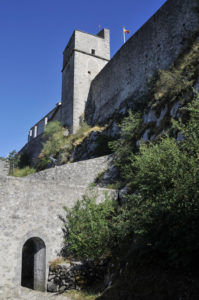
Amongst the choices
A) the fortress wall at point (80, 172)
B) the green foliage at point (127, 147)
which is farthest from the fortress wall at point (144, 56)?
the fortress wall at point (80, 172)

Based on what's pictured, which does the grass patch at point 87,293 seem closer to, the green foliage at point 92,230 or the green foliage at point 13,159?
the green foliage at point 92,230

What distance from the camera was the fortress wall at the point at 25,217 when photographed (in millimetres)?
8312

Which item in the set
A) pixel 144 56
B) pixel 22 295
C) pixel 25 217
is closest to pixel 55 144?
pixel 144 56

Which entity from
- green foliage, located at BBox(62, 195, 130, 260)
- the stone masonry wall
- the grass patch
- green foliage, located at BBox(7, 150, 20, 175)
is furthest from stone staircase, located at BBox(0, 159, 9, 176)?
the grass patch

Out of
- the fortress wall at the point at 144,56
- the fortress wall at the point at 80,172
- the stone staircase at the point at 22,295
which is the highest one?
the fortress wall at the point at 144,56

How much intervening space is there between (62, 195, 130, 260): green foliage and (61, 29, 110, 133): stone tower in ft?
45.1

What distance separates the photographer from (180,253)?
5.28 m

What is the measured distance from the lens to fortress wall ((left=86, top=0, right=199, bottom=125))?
1485 cm

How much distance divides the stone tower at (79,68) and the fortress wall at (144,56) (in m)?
1.37

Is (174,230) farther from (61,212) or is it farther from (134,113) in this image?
(134,113)

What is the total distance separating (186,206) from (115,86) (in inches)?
619

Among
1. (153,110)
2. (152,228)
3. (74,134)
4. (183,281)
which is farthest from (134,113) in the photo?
(183,281)

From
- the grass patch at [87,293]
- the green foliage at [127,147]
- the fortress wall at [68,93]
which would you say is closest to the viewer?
the grass patch at [87,293]

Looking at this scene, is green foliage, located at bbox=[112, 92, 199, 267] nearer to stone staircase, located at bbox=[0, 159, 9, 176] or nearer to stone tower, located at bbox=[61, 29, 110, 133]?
stone tower, located at bbox=[61, 29, 110, 133]
